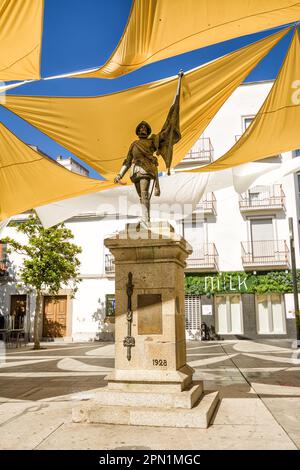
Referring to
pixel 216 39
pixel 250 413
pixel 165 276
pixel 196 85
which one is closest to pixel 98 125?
pixel 196 85

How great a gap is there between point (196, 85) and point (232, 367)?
690 centimetres

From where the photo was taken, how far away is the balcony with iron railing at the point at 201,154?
77.2 feet

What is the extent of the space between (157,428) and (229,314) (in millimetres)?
18578

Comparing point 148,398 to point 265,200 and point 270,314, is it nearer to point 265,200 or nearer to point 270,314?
point 270,314

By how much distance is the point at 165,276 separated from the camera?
5.21 metres

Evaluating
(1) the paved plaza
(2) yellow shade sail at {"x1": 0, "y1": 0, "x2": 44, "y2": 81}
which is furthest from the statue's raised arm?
(1) the paved plaza

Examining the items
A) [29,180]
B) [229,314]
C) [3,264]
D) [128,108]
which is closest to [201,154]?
[229,314]

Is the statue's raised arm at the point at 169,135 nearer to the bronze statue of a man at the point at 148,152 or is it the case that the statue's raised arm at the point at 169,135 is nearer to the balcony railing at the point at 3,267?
the bronze statue of a man at the point at 148,152

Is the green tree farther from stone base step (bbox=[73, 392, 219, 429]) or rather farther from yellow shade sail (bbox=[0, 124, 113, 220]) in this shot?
stone base step (bbox=[73, 392, 219, 429])

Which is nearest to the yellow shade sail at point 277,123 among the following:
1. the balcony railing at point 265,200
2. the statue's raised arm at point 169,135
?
the statue's raised arm at point 169,135

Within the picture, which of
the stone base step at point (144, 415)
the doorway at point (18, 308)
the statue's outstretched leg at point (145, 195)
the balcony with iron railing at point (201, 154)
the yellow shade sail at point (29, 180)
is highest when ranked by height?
the balcony with iron railing at point (201, 154)

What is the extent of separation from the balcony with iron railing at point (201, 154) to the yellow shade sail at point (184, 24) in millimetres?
17307

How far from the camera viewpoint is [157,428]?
14.4ft
